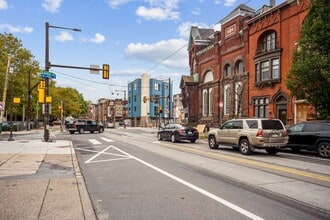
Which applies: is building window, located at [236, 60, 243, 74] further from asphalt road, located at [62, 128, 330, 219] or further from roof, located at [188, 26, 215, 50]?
asphalt road, located at [62, 128, 330, 219]

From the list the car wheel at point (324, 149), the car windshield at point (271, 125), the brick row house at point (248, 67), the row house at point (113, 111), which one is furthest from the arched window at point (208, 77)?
the row house at point (113, 111)

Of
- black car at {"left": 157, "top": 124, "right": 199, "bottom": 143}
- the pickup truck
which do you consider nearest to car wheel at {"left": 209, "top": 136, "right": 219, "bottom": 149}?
black car at {"left": 157, "top": 124, "right": 199, "bottom": 143}

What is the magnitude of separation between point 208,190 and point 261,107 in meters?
28.3

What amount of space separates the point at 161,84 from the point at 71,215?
92.4 m

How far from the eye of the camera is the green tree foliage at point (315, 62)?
19.6 m

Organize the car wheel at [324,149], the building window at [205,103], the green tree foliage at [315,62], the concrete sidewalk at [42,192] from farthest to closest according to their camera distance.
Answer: the building window at [205,103], the green tree foliage at [315,62], the car wheel at [324,149], the concrete sidewalk at [42,192]

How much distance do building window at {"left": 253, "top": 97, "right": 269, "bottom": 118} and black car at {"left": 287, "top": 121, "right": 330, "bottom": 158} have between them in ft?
52.7

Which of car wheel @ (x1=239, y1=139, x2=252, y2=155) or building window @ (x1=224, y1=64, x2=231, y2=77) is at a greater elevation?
building window @ (x1=224, y1=64, x2=231, y2=77)

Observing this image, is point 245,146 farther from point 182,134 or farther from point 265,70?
point 265,70

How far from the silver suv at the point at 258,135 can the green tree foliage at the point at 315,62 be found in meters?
4.20

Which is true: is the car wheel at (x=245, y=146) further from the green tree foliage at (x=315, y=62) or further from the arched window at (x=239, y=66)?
the arched window at (x=239, y=66)

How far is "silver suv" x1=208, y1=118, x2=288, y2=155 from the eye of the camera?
17094 millimetres

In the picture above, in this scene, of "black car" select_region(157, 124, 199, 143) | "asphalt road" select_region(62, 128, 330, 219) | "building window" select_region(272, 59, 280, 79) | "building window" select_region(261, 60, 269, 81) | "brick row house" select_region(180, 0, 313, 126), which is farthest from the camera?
"building window" select_region(261, 60, 269, 81)

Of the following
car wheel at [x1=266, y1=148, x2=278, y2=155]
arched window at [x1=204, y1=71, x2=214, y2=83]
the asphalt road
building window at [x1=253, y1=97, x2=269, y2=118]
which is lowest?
the asphalt road
